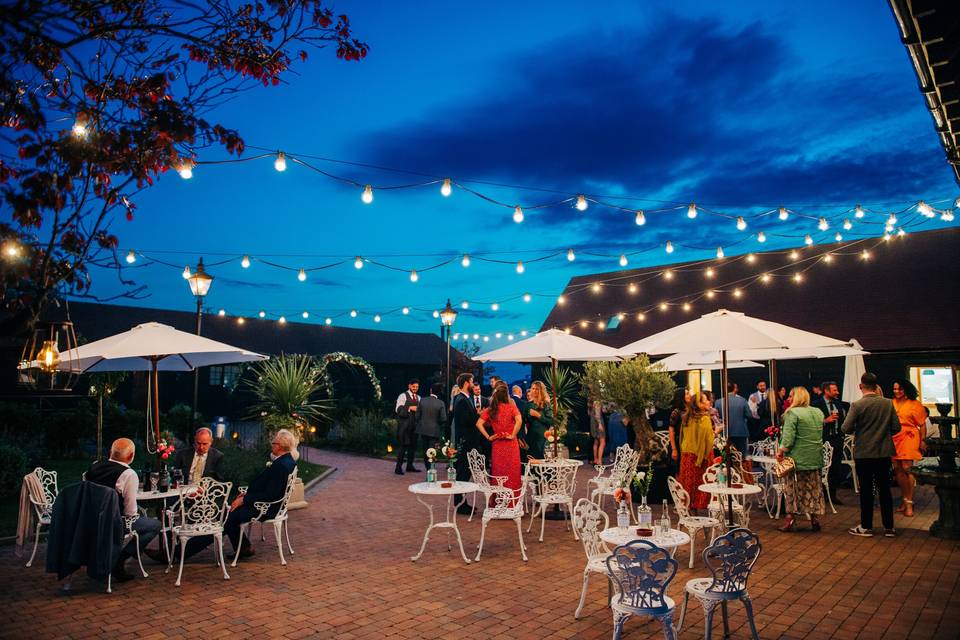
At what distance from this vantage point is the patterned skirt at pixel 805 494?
809cm

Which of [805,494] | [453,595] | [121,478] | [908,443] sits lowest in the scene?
[453,595]

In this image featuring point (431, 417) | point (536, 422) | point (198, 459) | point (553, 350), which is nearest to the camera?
point (198, 459)

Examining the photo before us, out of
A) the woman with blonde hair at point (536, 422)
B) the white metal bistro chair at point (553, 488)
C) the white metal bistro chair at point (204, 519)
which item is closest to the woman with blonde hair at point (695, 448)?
the white metal bistro chair at point (553, 488)

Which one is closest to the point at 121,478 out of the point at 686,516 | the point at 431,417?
the point at 686,516

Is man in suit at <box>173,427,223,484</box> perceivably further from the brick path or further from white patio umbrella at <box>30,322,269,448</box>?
the brick path

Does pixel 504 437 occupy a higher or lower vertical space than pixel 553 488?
higher

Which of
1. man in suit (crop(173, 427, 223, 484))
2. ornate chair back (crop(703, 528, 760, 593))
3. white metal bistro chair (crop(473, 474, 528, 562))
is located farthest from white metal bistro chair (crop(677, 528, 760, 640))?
man in suit (crop(173, 427, 223, 484))

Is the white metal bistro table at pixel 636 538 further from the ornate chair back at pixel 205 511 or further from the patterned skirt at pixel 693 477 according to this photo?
the ornate chair back at pixel 205 511

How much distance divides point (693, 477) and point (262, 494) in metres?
5.27

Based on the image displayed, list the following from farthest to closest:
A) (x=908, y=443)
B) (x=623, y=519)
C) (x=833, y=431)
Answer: (x=833, y=431)
(x=908, y=443)
(x=623, y=519)

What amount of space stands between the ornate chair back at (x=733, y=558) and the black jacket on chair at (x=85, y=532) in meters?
5.12

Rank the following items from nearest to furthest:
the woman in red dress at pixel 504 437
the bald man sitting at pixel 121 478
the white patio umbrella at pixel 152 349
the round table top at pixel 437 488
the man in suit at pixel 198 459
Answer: the bald man sitting at pixel 121 478 → the round table top at pixel 437 488 → the white patio umbrella at pixel 152 349 → the man in suit at pixel 198 459 → the woman in red dress at pixel 504 437

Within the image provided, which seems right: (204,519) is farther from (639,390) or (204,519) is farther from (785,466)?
(639,390)

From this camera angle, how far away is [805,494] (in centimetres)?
813
